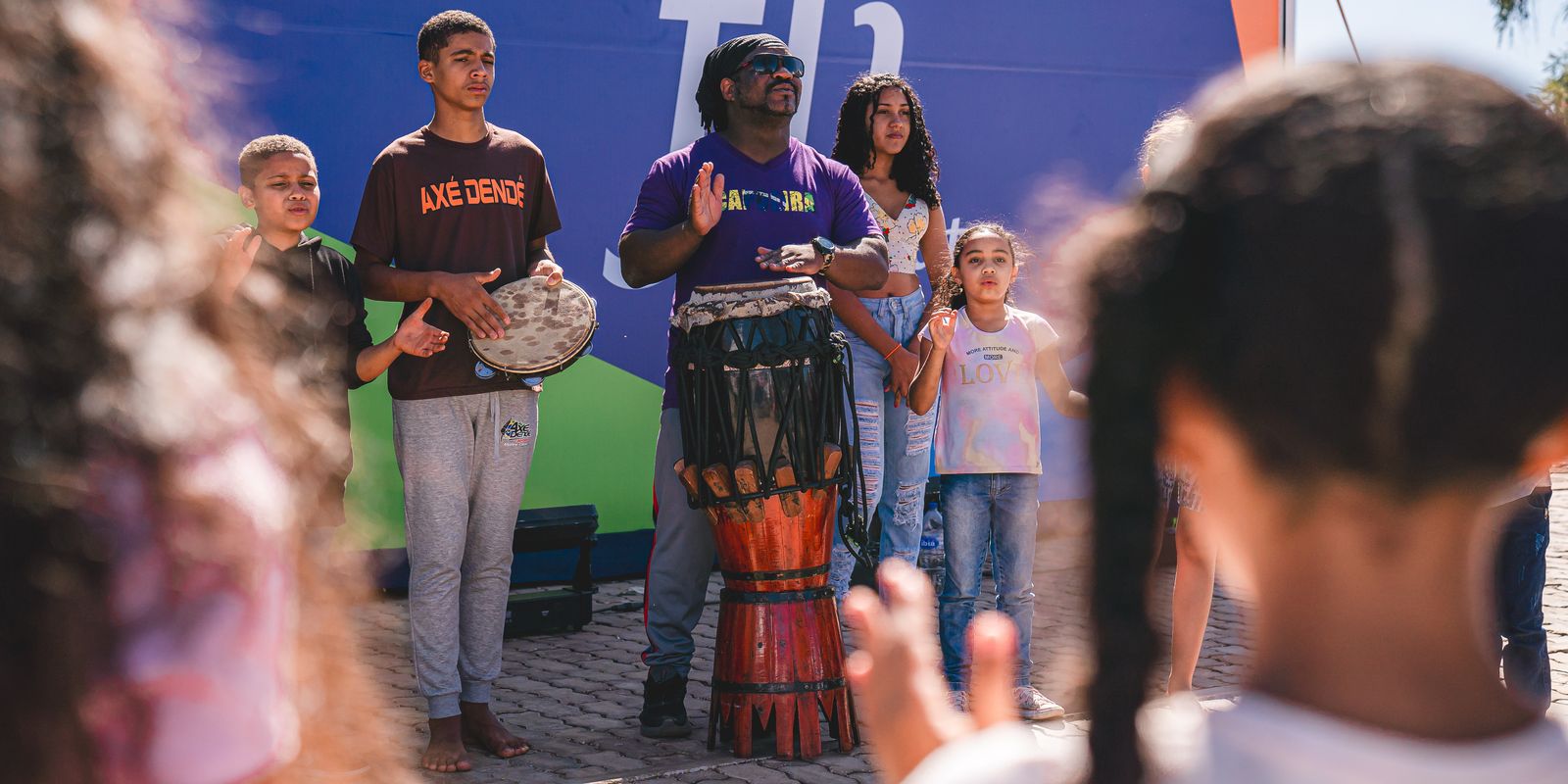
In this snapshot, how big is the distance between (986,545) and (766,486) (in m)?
0.90

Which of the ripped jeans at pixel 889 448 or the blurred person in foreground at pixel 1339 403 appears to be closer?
the blurred person in foreground at pixel 1339 403

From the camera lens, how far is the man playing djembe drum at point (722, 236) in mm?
4035

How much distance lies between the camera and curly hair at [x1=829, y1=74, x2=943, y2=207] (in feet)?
17.1

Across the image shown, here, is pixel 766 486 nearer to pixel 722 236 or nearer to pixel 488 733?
pixel 722 236

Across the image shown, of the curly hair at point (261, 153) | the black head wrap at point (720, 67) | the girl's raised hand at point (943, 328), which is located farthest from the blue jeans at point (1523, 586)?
the curly hair at point (261, 153)

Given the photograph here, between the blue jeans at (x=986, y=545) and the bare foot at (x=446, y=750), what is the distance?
157 centimetres

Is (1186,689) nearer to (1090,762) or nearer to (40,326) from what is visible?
(1090,762)

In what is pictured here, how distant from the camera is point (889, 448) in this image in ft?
16.1

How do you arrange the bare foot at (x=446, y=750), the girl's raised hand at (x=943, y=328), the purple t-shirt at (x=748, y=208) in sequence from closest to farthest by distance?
the bare foot at (x=446, y=750)
the purple t-shirt at (x=748, y=208)
the girl's raised hand at (x=943, y=328)

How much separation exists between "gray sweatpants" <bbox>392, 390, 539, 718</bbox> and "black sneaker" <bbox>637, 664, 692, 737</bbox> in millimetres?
490

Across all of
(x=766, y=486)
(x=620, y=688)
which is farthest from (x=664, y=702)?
(x=766, y=486)

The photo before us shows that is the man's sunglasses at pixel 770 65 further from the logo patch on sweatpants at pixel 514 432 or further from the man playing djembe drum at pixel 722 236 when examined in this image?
the logo patch on sweatpants at pixel 514 432

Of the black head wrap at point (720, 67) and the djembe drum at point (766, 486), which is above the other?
the black head wrap at point (720, 67)

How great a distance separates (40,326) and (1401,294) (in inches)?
31.1
